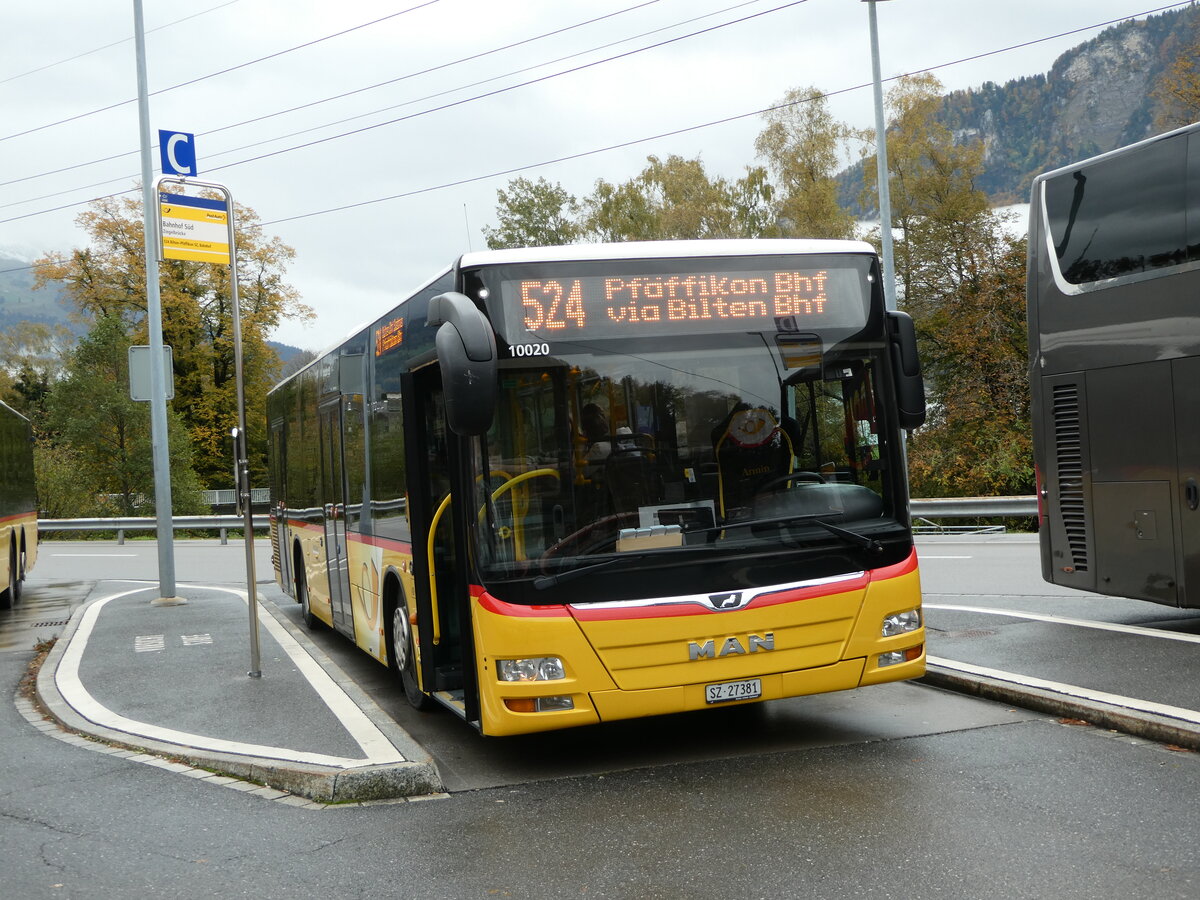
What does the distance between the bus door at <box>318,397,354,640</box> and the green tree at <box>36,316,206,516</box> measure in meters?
32.5

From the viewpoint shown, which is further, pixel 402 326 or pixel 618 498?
pixel 402 326

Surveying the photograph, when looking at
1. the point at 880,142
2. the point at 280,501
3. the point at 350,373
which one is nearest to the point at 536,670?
the point at 350,373

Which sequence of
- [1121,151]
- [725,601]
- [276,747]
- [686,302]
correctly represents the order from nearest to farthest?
[725,601], [686,302], [276,747], [1121,151]

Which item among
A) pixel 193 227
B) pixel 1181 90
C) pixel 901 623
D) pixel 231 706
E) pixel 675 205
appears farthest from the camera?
pixel 675 205

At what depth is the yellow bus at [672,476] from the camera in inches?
258

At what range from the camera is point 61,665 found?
11.4m

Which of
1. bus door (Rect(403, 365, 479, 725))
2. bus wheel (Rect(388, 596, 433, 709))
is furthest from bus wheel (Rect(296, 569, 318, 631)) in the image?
bus door (Rect(403, 365, 479, 725))

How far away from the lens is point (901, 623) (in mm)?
7133

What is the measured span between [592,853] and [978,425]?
34825 millimetres

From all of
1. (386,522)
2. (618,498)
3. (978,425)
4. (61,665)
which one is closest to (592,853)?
(618,498)

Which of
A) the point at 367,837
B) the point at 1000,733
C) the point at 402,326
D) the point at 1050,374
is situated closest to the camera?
the point at 367,837

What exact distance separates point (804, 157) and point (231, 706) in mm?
47709

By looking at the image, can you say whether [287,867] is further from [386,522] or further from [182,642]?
[182,642]

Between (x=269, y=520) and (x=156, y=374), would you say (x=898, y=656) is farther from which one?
(x=269, y=520)
